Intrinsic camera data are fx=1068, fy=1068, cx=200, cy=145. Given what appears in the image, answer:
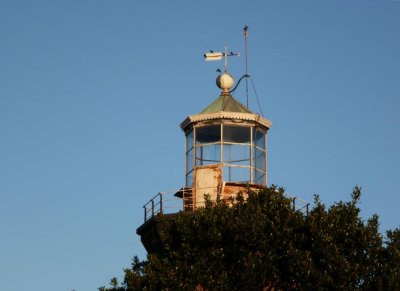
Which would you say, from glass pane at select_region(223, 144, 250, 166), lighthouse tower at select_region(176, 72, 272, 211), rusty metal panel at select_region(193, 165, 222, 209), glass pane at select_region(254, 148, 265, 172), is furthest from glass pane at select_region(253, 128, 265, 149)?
rusty metal panel at select_region(193, 165, 222, 209)

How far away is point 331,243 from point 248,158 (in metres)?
8.74

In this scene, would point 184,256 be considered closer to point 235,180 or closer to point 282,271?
point 282,271

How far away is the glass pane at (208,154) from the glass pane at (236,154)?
344 mm

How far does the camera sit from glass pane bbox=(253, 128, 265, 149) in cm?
4991

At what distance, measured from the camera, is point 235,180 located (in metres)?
48.7

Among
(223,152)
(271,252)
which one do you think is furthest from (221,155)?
(271,252)

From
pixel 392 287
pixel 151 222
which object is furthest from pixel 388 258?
pixel 151 222

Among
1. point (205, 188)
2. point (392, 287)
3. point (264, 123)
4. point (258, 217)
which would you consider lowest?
point (392, 287)

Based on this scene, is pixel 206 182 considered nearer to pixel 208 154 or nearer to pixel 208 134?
pixel 208 154

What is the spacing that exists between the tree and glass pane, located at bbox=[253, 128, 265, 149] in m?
6.55

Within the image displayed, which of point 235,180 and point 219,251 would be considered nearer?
point 219,251

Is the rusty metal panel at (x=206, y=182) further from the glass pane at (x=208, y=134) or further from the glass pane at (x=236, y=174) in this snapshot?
the glass pane at (x=208, y=134)

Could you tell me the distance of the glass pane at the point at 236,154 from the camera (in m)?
49.1

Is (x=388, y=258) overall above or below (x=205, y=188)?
below
